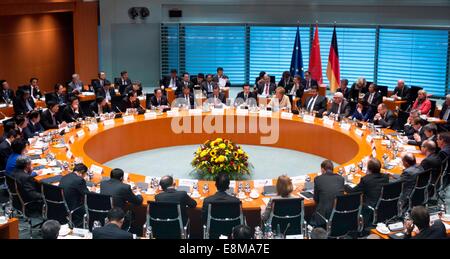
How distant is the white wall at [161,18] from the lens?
1994 cm

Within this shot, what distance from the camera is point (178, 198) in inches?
305

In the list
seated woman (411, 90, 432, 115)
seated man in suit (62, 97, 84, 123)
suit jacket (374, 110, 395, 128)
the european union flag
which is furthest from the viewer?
the european union flag

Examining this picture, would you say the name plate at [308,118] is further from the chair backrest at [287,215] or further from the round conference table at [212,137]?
the chair backrest at [287,215]

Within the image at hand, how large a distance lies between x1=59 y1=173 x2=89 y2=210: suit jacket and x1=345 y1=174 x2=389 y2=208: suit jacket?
3627 millimetres

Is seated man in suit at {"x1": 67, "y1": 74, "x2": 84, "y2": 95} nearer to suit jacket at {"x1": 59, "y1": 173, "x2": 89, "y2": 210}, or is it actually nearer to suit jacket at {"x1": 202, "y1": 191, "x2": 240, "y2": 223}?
suit jacket at {"x1": 59, "y1": 173, "x2": 89, "y2": 210}

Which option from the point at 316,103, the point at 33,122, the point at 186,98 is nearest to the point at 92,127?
the point at 33,122

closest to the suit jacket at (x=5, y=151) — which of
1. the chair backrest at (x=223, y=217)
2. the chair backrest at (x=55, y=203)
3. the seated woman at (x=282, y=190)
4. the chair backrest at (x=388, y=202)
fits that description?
the chair backrest at (x=55, y=203)

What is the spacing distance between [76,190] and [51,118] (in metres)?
4.95

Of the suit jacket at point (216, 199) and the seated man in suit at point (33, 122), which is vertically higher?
the seated man in suit at point (33, 122)

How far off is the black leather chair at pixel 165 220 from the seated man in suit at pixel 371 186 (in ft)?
7.74

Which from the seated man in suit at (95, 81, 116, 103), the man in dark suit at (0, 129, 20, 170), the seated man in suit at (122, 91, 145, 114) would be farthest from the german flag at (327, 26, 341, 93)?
the man in dark suit at (0, 129, 20, 170)

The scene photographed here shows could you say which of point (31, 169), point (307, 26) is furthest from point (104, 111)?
point (307, 26)

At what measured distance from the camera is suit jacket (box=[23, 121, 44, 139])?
11461 millimetres
